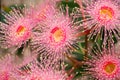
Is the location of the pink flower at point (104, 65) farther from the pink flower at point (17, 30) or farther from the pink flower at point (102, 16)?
the pink flower at point (17, 30)

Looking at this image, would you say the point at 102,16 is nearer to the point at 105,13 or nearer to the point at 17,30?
the point at 105,13


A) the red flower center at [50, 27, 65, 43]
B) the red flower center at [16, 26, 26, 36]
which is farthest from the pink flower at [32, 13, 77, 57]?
the red flower center at [16, 26, 26, 36]

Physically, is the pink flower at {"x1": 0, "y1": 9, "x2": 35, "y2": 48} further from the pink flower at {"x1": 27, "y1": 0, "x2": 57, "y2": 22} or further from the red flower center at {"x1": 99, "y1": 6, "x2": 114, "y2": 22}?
the red flower center at {"x1": 99, "y1": 6, "x2": 114, "y2": 22}

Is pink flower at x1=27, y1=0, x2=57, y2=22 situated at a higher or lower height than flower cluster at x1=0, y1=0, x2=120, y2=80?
higher

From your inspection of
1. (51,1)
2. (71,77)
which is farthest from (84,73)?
(51,1)

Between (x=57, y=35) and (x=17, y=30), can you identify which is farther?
(x=17, y=30)

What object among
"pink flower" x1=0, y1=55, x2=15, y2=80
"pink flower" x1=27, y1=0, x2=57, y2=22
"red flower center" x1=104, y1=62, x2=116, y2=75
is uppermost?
"pink flower" x1=27, y1=0, x2=57, y2=22

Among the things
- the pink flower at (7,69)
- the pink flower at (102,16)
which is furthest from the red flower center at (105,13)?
the pink flower at (7,69)

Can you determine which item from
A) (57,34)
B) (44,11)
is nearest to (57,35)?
(57,34)
